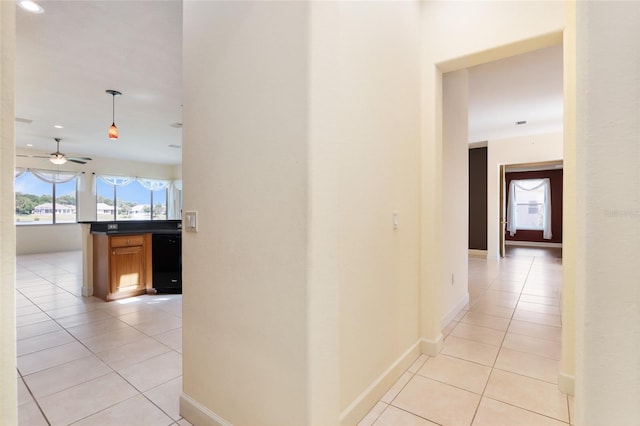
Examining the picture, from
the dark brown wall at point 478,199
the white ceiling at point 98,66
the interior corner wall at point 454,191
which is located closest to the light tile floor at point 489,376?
the interior corner wall at point 454,191

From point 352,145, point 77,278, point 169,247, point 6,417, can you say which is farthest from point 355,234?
point 77,278

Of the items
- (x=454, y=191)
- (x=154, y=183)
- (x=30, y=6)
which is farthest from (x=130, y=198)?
(x=454, y=191)

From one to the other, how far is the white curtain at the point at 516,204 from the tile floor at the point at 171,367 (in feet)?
25.3

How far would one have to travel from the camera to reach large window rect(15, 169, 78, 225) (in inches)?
321

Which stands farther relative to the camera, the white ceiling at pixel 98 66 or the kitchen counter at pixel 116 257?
the kitchen counter at pixel 116 257

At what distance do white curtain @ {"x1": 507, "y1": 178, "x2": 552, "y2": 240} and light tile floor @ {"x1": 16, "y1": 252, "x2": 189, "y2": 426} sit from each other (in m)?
11.2

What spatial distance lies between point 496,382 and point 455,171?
2.13 m

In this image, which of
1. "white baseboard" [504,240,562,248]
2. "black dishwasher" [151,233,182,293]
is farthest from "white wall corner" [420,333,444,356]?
"white baseboard" [504,240,562,248]

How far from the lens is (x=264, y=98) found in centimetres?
135

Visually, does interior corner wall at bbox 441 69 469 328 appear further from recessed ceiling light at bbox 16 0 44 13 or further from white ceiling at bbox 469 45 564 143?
recessed ceiling light at bbox 16 0 44 13

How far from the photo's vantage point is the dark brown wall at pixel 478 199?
26.5ft

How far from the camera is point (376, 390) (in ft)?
6.27

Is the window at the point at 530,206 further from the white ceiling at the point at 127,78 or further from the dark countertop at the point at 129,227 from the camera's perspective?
the dark countertop at the point at 129,227

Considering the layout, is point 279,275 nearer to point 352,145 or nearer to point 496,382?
point 352,145
